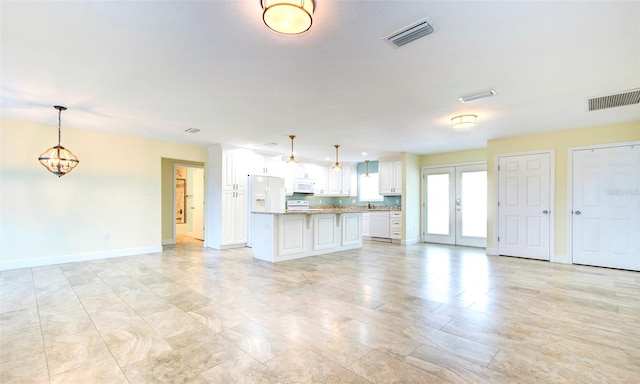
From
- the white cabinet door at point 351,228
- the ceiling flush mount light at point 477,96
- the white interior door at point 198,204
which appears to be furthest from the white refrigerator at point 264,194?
the ceiling flush mount light at point 477,96

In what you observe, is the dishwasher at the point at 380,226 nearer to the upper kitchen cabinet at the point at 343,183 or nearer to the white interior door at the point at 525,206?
the upper kitchen cabinet at the point at 343,183

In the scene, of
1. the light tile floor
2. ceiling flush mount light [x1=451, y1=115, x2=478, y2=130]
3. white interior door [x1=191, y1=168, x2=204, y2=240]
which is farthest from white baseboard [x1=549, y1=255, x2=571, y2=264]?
white interior door [x1=191, y1=168, x2=204, y2=240]

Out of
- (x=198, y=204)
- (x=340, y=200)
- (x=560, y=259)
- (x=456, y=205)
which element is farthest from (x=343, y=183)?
(x=560, y=259)

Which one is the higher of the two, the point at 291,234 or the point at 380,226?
the point at 291,234

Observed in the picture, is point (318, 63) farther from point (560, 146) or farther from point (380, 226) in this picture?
point (380, 226)

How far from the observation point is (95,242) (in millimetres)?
5695

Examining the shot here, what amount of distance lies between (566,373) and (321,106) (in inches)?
140

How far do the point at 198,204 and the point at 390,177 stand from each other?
573 cm

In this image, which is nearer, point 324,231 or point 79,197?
point 79,197

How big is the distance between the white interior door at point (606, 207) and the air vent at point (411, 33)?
4.95 meters

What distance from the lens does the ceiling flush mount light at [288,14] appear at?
1.72m

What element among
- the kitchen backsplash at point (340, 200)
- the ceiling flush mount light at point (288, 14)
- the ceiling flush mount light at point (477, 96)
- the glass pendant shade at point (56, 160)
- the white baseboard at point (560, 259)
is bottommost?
the white baseboard at point (560, 259)

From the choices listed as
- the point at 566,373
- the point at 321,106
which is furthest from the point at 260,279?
the point at 566,373

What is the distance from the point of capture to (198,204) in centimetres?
886
